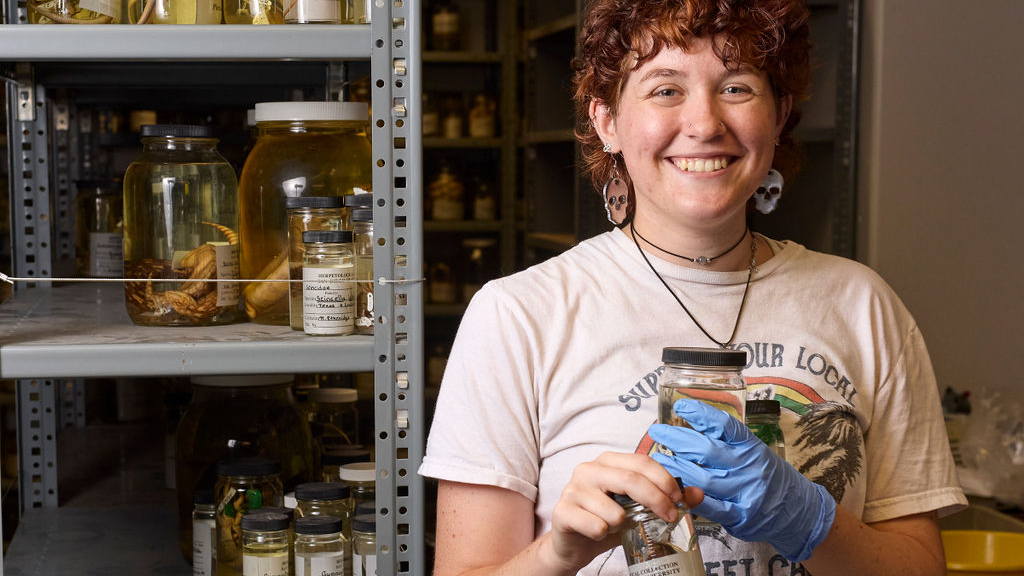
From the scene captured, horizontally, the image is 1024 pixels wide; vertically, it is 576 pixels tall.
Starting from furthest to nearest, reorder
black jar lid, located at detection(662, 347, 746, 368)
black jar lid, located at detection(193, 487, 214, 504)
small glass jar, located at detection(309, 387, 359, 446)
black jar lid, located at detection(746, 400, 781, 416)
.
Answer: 1. small glass jar, located at detection(309, 387, 359, 446)
2. black jar lid, located at detection(193, 487, 214, 504)
3. black jar lid, located at detection(746, 400, 781, 416)
4. black jar lid, located at detection(662, 347, 746, 368)

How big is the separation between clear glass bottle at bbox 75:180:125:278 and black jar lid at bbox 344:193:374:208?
29.6 inches

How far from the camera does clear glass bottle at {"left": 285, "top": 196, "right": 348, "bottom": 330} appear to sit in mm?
1229

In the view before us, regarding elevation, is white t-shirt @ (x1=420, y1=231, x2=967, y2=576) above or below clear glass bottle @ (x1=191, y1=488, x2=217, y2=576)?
above

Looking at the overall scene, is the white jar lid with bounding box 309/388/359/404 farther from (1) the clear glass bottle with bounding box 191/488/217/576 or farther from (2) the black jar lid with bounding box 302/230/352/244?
(2) the black jar lid with bounding box 302/230/352/244

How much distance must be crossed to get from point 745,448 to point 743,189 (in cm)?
34

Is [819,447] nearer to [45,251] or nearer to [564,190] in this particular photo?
[45,251]

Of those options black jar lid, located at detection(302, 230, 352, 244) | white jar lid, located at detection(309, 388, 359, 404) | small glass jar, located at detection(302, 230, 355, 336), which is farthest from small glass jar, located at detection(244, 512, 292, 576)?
white jar lid, located at detection(309, 388, 359, 404)

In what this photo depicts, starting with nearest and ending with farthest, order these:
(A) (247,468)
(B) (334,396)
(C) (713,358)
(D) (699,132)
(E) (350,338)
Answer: (C) (713,358) < (D) (699,132) < (E) (350,338) < (A) (247,468) < (B) (334,396)

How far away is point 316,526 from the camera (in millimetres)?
1195

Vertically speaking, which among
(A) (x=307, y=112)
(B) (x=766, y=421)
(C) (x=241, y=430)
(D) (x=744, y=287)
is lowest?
(C) (x=241, y=430)

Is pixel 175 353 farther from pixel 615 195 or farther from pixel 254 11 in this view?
pixel 615 195

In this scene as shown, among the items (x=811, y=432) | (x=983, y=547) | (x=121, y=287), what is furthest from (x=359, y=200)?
(x=983, y=547)

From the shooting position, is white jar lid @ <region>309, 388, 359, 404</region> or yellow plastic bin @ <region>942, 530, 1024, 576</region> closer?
white jar lid @ <region>309, 388, 359, 404</region>

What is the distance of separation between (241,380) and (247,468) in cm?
18
